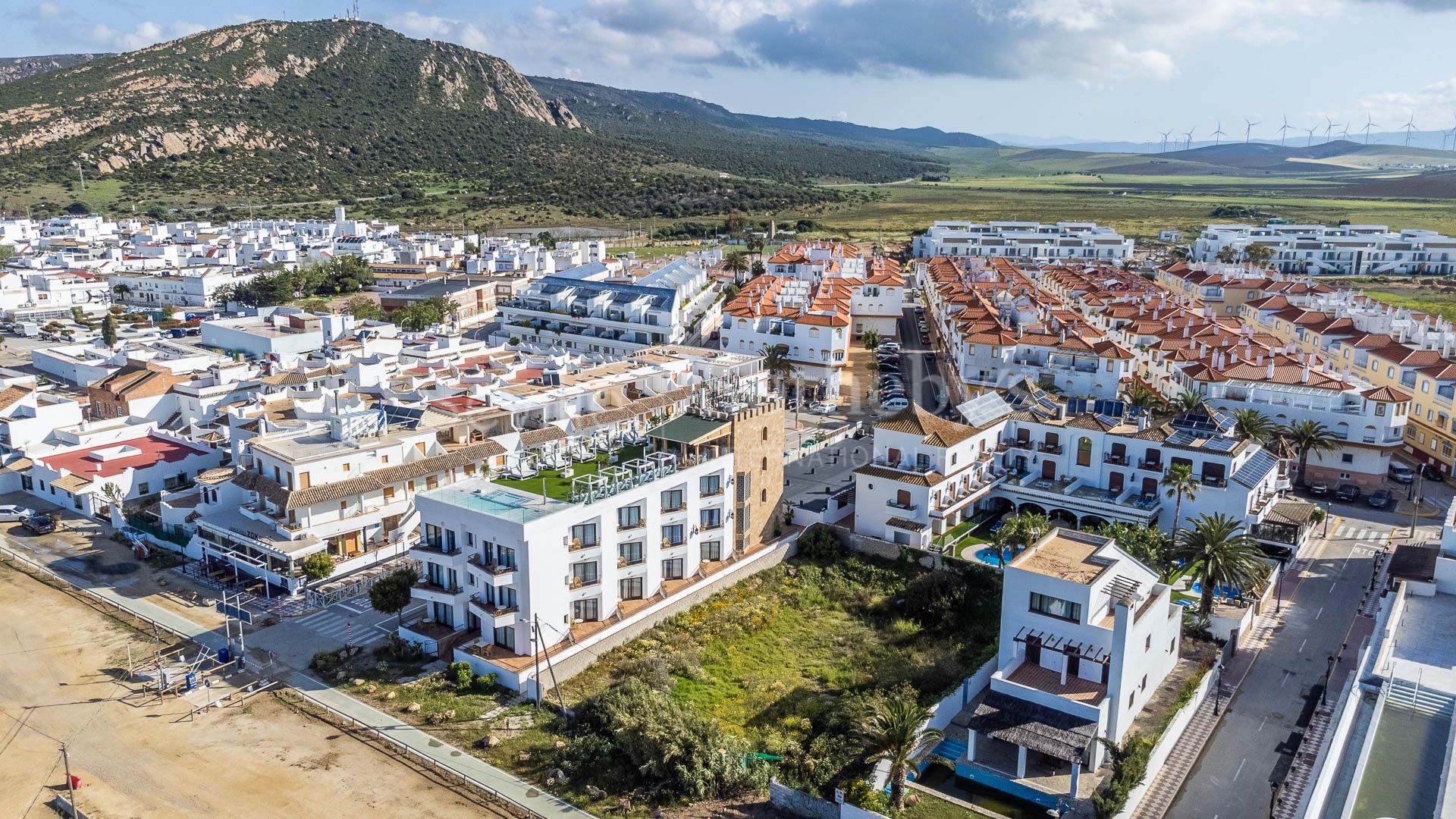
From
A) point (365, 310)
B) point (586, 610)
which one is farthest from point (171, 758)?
point (365, 310)

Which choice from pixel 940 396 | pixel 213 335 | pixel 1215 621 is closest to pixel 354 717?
pixel 1215 621

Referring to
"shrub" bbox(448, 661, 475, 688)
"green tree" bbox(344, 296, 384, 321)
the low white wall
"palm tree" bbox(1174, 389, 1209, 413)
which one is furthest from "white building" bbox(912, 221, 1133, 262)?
"shrub" bbox(448, 661, 475, 688)

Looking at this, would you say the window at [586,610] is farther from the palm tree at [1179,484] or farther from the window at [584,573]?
the palm tree at [1179,484]

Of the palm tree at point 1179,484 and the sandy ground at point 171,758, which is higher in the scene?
the palm tree at point 1179,484

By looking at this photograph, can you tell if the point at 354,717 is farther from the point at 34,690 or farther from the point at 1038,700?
the point at 1038,700

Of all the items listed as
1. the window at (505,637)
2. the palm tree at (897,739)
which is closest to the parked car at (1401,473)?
the palm tree at (897,739)

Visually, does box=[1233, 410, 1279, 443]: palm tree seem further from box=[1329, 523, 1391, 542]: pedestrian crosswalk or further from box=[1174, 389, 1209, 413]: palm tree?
box=[1329, 523, 1391, 542]: pedestrian crosswalk
